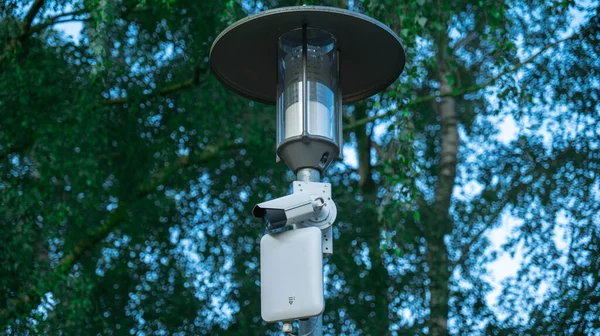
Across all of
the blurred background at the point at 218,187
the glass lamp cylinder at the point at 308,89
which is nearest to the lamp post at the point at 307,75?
the glass lamp cylinder at the point at 308,89

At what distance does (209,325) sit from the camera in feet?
38.7

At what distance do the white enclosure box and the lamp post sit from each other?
0.09 m

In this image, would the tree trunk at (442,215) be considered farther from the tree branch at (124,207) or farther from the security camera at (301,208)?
the security camera at (301,208)

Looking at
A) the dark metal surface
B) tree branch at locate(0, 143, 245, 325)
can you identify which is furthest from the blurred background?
the dark metal surface

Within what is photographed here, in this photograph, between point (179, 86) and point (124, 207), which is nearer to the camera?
point (179, 86)

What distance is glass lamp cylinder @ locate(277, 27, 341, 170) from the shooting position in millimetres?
5121

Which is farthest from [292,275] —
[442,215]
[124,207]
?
[442,215]

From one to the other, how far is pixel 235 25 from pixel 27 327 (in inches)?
180

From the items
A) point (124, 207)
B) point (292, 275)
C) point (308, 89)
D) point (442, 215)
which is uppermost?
point (442, 215)

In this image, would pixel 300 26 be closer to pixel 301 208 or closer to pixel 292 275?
pixel 301 208

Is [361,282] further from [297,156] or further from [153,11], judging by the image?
[297,156]

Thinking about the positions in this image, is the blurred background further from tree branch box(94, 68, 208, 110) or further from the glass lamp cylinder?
the glass lamp cylinder

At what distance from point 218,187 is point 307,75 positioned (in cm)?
767

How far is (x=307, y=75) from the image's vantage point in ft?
17.3
